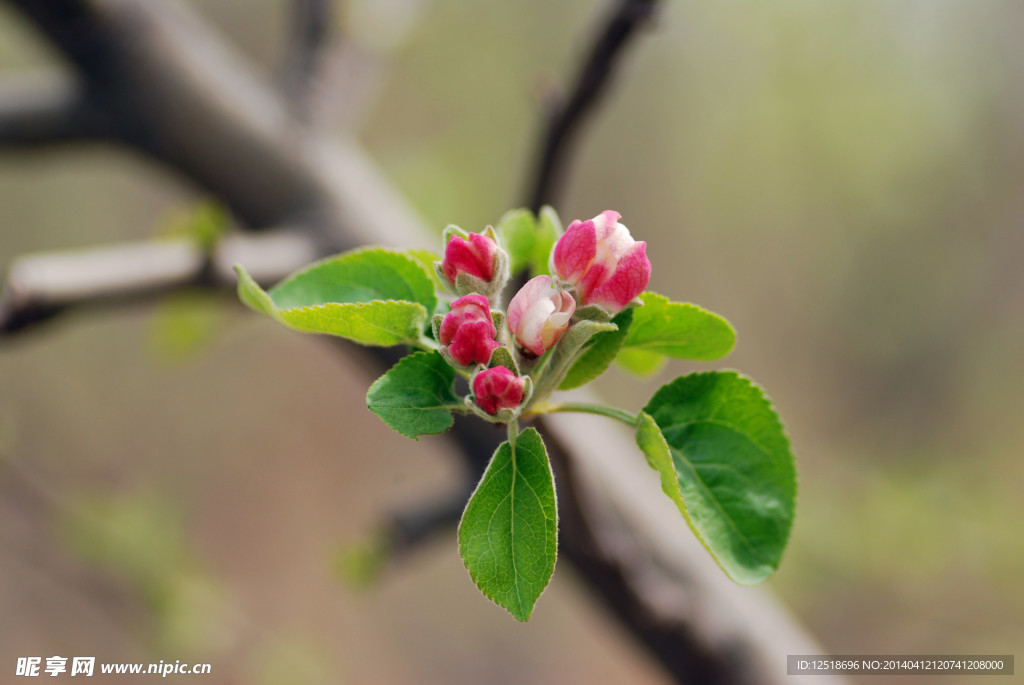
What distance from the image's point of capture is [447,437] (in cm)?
79

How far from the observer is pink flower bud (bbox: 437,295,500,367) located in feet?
0.90

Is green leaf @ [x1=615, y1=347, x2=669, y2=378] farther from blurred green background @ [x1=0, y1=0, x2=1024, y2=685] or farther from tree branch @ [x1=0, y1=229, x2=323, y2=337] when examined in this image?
blurred green background @ [x1=0, y1=0, x2=1024, y2=685]

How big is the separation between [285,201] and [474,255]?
611mm

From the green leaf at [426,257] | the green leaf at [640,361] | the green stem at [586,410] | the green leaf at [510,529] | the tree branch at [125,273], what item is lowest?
the green leaf at [510,529]

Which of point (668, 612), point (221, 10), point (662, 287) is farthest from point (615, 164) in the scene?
point (668, 612)

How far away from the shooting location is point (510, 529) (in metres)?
0.29

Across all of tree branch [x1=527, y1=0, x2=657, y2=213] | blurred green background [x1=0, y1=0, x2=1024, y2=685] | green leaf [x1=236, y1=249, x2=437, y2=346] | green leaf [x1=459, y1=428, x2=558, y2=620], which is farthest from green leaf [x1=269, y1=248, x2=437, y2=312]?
blurred green background [x1=0, y1=0, x2=1024, y2=685]

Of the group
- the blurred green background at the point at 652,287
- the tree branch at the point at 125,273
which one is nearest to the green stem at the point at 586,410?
the tree branch at the point at 125,273

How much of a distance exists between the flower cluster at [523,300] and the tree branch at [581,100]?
0.23m

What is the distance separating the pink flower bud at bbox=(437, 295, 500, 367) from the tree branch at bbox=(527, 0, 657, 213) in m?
0.28

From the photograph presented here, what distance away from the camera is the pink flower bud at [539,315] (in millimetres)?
284

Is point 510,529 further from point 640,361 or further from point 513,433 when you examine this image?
point 640,361

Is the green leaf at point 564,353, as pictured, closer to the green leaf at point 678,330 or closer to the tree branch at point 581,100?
the green leaf at point 678,330

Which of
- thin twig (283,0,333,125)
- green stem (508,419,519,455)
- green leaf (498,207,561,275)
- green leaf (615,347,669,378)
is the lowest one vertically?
green stem (508,419,519,455)
